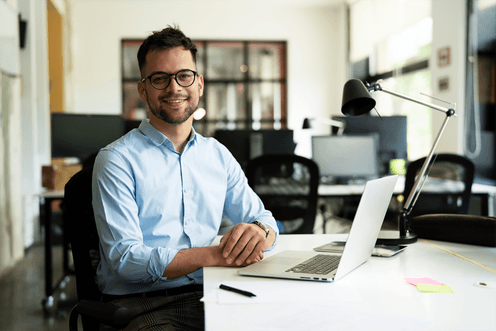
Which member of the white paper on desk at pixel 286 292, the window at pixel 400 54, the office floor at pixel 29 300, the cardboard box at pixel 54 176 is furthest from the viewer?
the window at pixel 400 54

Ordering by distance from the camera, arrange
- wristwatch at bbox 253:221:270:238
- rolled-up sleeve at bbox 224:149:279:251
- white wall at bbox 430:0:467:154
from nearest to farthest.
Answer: wristwatch at bbox 253:221:270:238
rolled-up sleeve at bbox 224:149:279:251
white wall at bbox 430:0:467:154

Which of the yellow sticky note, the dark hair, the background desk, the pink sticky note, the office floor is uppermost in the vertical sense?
the dark hair

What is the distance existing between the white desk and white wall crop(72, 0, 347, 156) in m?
5.61

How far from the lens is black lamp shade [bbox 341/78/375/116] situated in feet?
3.80

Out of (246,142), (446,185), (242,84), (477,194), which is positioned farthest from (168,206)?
(242,84)

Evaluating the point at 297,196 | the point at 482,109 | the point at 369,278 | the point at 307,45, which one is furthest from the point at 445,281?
the point at 307,45

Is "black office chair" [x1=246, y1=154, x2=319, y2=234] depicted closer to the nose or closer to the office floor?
the nose

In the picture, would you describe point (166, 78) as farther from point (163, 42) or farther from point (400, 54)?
point (400, 54)

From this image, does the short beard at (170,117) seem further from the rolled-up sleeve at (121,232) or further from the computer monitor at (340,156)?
the computer monitor at (340,156)

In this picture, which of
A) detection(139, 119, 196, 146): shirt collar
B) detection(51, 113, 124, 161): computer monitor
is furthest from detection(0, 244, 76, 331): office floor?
detection(139, 119, 196, 146): shirt collar

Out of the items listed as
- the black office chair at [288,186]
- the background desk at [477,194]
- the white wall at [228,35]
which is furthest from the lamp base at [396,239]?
the white wall at [228,35]

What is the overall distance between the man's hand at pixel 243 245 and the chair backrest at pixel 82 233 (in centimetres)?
35

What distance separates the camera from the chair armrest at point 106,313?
2.91 ft

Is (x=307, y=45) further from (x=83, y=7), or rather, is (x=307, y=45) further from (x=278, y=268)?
(x=278, y=268)
